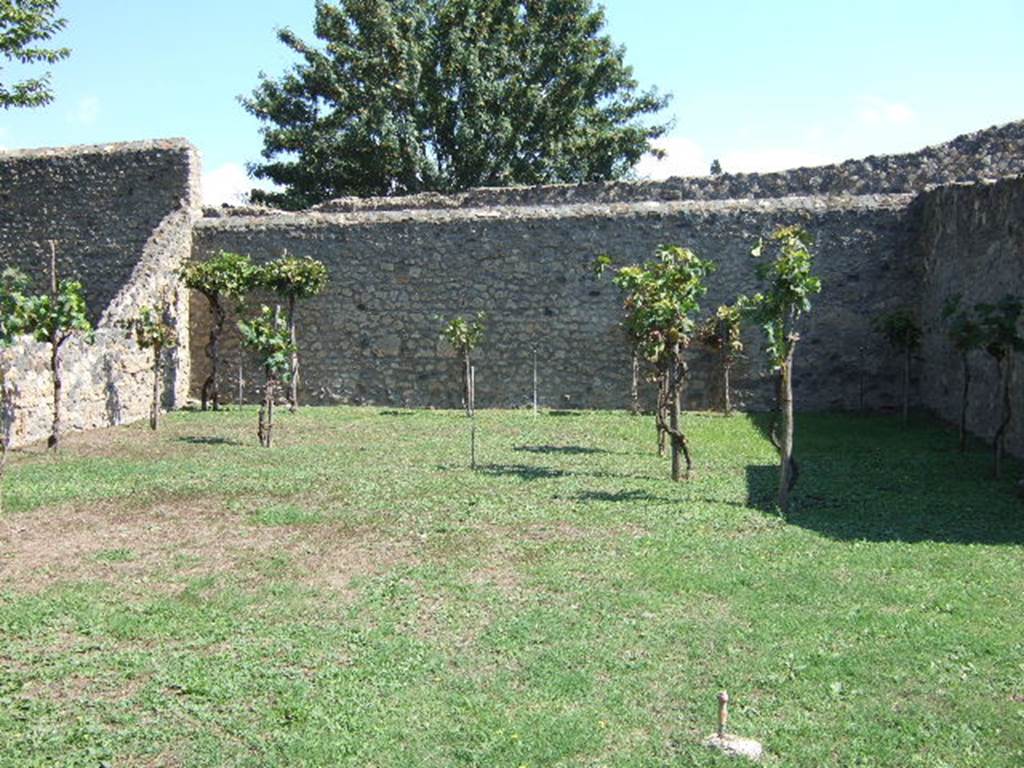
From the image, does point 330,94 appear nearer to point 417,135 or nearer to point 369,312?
point 417,135

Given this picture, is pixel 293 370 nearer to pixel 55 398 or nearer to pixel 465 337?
pixel 465 337

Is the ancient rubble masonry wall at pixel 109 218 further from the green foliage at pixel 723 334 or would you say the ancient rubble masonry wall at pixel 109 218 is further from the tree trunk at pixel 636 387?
the green foliage at pixel 723 334

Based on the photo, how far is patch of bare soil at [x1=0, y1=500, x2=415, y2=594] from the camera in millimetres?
7066

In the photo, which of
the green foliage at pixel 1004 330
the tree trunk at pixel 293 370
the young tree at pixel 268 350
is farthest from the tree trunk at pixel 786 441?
the tree trunk at pixel 293 370

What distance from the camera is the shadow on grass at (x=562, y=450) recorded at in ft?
40.5

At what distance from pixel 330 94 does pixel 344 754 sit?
2568 centimetres

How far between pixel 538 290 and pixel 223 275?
5.02 m

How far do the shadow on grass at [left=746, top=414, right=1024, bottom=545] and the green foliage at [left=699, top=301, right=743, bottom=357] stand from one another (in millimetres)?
2600

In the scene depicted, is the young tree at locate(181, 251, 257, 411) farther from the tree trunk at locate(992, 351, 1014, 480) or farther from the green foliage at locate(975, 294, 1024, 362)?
the tree trunk at locate(992, 351, 1014, 480)

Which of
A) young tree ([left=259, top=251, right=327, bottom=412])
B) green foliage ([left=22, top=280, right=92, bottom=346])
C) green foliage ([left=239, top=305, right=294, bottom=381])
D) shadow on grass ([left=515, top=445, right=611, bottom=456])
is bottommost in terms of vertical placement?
shadow on grass ([left=515, top=445, right=611, bottom=456])

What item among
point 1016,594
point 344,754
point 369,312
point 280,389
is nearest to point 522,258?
point 369,312

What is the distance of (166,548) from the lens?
7801 millimetres

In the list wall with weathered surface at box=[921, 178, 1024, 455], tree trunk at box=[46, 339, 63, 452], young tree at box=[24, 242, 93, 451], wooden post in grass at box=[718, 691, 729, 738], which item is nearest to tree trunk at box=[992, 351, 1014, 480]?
wall with weathered surface at box=[921, 178, 1024, 455]

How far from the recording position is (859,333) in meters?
16.4
